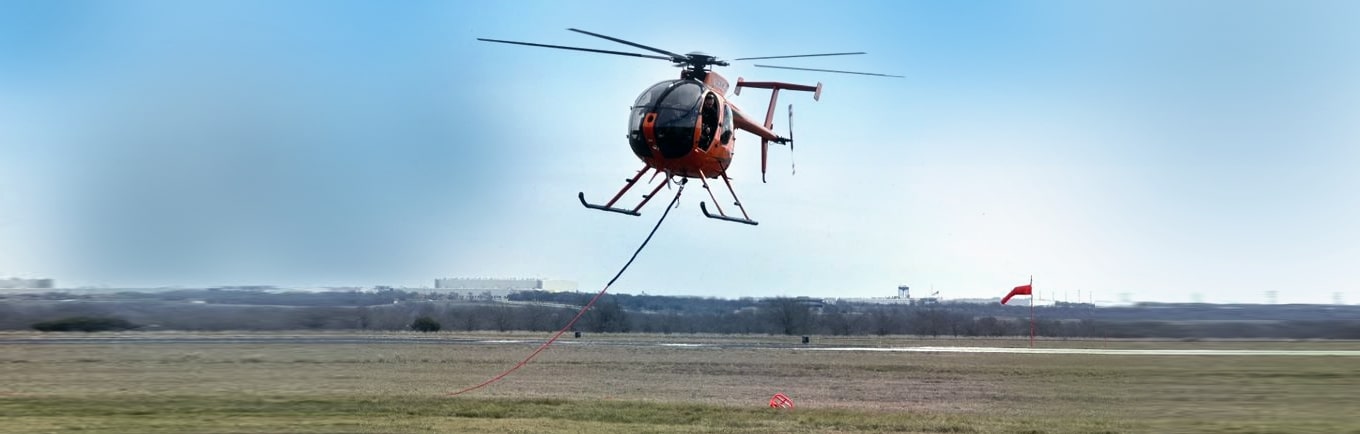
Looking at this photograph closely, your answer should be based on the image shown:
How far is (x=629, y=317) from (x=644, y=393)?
39.9 metres

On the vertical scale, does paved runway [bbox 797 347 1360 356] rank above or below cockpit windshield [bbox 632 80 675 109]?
below

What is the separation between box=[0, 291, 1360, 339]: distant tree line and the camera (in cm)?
1809

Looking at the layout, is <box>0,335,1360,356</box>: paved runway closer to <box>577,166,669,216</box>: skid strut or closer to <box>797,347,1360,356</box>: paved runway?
<box>797,347,1360,356</box>: paved runway

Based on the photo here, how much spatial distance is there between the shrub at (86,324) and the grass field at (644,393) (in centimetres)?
76

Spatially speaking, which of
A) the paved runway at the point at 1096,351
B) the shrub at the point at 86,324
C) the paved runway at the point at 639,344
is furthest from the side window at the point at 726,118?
the paved runway at the point at 1096,351

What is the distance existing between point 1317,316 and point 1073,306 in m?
16.0

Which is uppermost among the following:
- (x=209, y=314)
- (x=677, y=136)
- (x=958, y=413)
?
(x=677, y=136)

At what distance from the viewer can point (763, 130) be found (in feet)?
74.4

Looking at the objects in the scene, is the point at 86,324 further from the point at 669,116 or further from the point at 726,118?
the point at 726,118

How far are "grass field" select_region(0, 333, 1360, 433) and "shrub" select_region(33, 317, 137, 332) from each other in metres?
0.76

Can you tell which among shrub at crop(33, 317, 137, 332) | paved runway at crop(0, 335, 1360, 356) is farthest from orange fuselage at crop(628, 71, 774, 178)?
paved runway at crop(0, 335, 1360, 356)

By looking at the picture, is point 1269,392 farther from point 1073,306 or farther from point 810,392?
point 1073,306

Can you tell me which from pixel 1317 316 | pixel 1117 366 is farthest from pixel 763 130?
pixel 1317 316

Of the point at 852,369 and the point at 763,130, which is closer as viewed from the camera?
the point at 763,130
